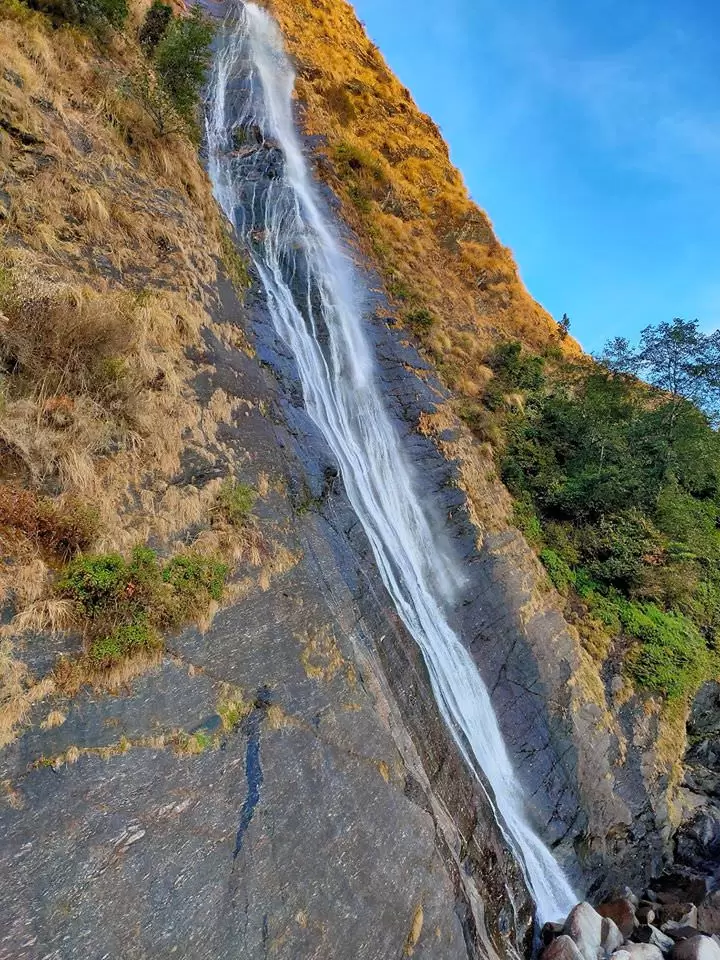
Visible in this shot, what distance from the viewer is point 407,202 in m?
24.5

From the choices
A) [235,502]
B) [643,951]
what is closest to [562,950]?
[643,951]

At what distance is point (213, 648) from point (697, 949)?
26.0 feet

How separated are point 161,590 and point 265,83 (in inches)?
1099

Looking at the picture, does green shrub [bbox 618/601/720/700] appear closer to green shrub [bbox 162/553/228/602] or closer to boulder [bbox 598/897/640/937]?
boulder [bbox 598/897/640/937]

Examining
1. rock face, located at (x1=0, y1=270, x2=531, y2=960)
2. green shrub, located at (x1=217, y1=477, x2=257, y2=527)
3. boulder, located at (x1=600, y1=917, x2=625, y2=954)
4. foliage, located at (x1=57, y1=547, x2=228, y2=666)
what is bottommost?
boulder, located at (x1=600, y1=917, x2=625, y2=954)

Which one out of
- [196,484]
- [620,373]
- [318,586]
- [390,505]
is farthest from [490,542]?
[620,373]

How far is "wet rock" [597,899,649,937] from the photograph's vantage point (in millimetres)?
8367

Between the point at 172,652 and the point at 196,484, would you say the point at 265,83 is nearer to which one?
the point at 196,484

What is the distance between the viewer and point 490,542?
12.6 metres

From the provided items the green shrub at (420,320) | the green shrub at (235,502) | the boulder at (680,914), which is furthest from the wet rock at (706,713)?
the green shrub at (420,320)

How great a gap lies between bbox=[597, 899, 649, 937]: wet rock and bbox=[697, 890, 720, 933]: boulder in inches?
45.6

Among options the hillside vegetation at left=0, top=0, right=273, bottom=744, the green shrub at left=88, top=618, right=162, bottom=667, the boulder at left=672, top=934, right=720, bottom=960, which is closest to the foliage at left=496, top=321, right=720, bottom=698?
the boulder at left=672, top=934, right=720, bottom=960

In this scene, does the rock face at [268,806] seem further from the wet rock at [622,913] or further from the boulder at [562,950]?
the wet rock at [622,913]

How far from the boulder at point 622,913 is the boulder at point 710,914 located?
1.07 metres
